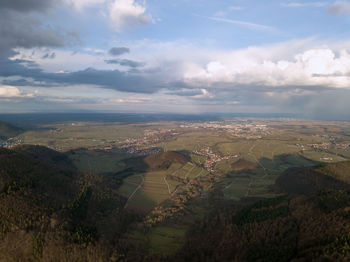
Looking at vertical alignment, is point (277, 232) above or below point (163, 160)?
below

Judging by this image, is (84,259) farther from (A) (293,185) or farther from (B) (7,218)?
(A) (293,185)

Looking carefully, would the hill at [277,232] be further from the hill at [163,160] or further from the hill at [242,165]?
the hill at [163,160]

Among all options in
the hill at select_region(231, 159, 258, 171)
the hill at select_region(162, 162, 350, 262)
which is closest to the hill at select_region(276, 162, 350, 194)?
the hill at select_region(162, 162, 350, 262)

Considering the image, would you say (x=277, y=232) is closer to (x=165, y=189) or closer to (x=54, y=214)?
(x=165, y=189)

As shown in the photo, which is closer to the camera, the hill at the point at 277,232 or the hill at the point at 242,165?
the hill at the point at 277,232

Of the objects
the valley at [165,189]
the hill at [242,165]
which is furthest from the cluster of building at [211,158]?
the hill at [242,165]

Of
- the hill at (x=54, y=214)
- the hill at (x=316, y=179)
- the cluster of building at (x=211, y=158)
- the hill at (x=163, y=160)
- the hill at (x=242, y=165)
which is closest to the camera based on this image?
the hill at (x=54, y=214)

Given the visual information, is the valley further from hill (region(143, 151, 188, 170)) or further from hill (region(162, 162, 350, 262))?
hill (region(162, 162, 350, 262))

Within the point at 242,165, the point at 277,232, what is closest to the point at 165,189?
the point at 277,232

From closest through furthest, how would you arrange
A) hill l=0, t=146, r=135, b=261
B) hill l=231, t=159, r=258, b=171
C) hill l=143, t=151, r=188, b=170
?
1. hill l=0, t=146, r=135, b=261
2. hill l=231, t=159, r=258, b=171
3. hill l=143, t=151, r=188, b=170

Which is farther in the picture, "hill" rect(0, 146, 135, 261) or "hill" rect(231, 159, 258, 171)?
"hill" rect(231, 159, 258, 171)
